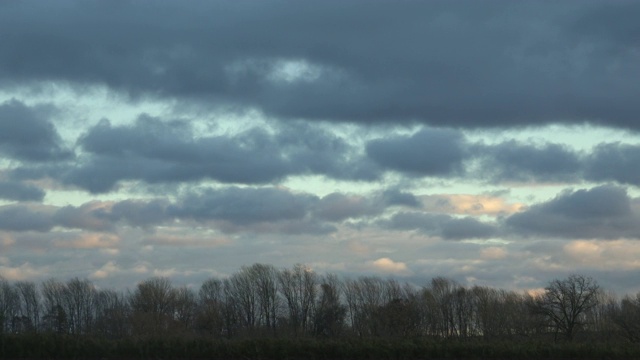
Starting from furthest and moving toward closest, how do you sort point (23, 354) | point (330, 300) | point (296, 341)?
point (330, 300) < point (296, 341) < point (23, 354)

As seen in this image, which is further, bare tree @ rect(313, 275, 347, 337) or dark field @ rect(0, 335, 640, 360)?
bare tree @ rect(313, 275, 347, 337)

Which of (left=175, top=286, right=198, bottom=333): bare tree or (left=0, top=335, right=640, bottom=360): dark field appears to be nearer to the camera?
(left=0, top=335, right=640, bottom=360): dark field

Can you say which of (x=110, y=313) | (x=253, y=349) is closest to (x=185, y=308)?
(x=110, y=313)

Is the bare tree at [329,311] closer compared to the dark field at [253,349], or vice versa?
the dark field at [253,349]

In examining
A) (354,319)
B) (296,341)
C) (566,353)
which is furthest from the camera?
(354,319)

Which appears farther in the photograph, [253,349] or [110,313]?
[110,313]

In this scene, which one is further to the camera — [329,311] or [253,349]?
[329,311]

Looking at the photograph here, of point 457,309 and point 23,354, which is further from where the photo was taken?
point 457,309

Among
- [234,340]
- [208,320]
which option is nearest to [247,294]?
[208,320]

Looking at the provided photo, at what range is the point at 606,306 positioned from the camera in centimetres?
10094

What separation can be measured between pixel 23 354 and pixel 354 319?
53.6 m

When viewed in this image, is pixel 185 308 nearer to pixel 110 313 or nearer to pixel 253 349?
pixel 110 313

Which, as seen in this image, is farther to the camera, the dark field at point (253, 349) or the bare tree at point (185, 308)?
the bare tree at point (185, 308)

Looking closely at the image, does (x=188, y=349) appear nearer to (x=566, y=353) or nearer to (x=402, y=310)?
(x=566, y=353)
